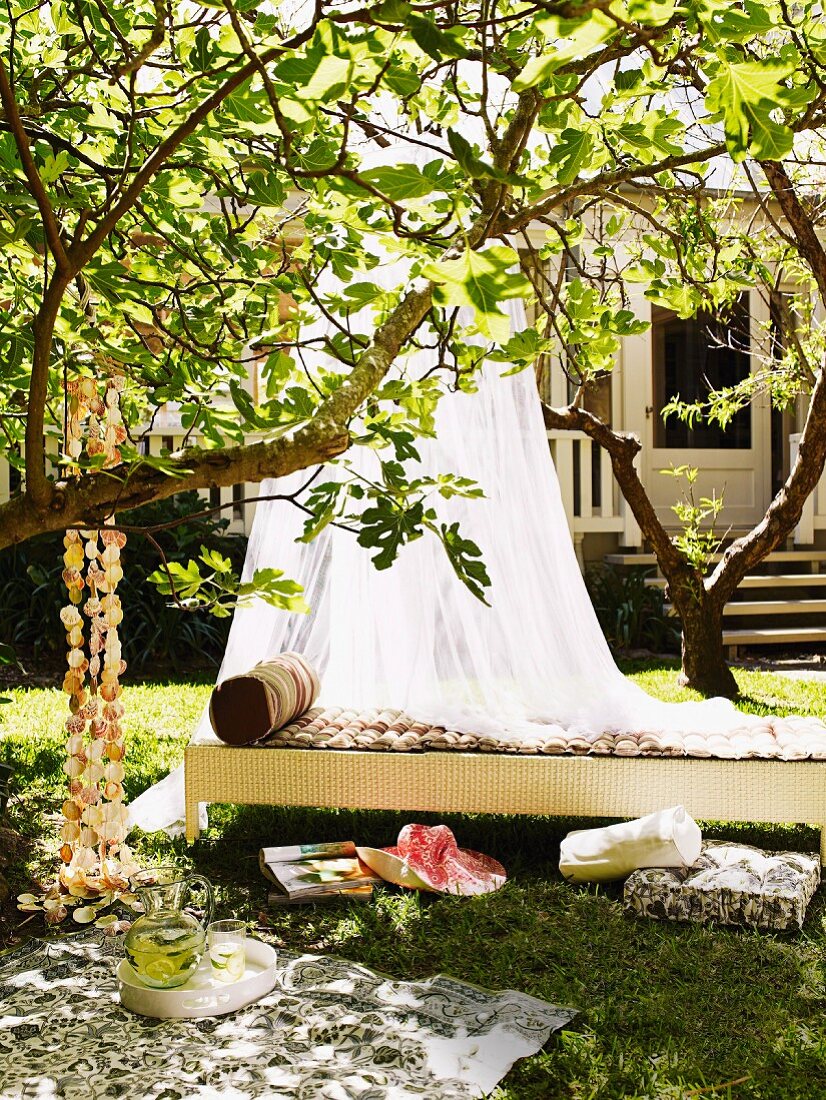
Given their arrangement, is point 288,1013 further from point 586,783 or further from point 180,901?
point 586,783

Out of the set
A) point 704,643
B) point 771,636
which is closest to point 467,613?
point 704,643

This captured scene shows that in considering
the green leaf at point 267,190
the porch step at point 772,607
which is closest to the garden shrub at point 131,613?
the porch step at point 772,607

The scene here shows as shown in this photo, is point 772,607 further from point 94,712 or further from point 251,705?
point 94,712

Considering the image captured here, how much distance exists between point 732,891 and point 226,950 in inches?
58.6

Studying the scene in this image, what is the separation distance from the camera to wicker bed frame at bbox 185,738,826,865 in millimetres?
3490

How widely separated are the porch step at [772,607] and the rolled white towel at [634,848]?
16.0 feet

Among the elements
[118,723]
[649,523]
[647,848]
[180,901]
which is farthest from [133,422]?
[649,523]

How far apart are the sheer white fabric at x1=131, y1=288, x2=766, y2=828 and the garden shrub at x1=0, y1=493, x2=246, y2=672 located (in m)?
3.05

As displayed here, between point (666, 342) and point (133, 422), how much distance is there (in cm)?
732

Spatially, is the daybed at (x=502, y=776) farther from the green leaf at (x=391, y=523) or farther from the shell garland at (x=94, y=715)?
the green leaf at (x=391, y=523)

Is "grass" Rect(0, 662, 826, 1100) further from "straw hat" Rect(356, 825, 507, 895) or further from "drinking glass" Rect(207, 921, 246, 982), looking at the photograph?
"drinking glass" Rect(207, 921, 246, 982)

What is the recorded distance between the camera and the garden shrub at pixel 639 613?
8.22 meters

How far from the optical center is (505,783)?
11.8ft

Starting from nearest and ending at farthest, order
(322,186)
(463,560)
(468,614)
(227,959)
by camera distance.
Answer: (463,560)
(322,186)
(227,959)
(468,614)
